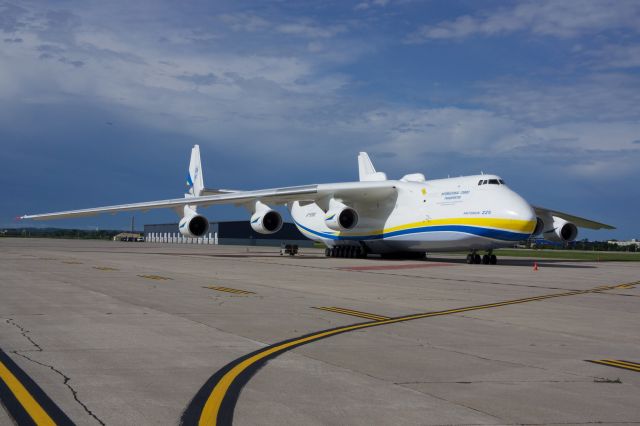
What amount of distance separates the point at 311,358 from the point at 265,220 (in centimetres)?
2928

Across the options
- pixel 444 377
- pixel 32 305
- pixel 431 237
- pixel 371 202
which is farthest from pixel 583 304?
pixel 371 202

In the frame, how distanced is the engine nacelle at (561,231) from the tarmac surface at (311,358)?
71.9ft

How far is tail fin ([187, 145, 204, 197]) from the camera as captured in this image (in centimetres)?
4431

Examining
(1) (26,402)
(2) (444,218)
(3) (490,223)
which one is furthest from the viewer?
(2) (444,218)

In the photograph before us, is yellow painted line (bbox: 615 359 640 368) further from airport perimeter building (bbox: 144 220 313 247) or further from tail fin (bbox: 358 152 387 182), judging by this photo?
airport perimeter building (bbox: 144 220 313 247)

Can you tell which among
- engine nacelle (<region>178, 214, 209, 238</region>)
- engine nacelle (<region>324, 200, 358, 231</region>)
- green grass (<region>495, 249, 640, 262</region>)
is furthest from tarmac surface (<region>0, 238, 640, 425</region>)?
green grass (<region>495, 249, 640, 262</region>)

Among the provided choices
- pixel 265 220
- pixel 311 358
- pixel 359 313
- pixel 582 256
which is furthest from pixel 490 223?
pixel 582 256

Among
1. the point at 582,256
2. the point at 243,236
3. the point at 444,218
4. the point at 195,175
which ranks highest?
the point at 195,175

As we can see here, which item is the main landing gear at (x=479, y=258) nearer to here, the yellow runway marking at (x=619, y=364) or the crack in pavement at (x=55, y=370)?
the yellow runway marking at (x=619, y=364)

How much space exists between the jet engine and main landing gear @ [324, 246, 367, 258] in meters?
4.55

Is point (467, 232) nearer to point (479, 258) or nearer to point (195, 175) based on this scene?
point (479, 258)

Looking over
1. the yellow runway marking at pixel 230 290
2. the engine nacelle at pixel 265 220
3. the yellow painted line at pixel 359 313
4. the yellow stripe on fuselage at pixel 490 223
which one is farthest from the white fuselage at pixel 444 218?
the yellow painted line at pixel 359 313

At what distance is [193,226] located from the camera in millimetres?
37469

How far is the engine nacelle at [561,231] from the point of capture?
35.8 m
